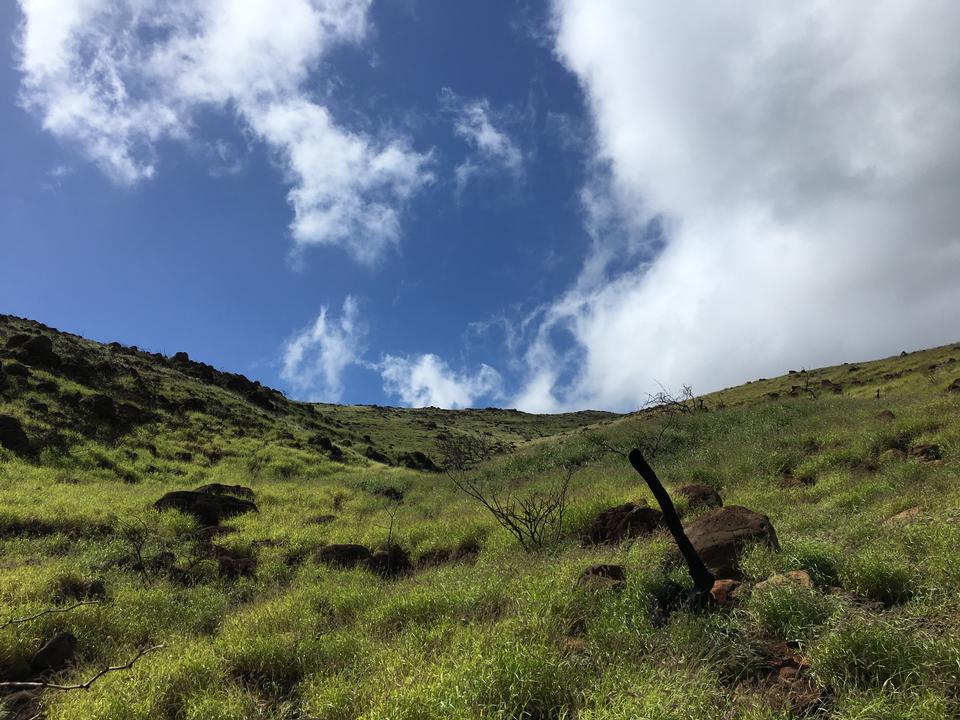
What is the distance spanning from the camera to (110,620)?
7426 mm

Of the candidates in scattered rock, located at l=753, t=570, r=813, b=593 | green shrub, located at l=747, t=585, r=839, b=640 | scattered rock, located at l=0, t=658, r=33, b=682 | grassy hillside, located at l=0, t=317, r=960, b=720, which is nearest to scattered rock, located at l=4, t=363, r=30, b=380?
grassy hillside, located at l=0, t=317, r=960, b=720

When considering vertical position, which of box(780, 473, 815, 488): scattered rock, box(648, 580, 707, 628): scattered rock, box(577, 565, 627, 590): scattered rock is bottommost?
box(648, 580, 707, 628): scattered rock

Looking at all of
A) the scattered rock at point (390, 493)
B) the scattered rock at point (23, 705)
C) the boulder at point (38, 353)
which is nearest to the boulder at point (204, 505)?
the scattered rock at point (390, 493)

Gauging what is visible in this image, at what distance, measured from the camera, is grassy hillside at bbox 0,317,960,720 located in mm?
4414

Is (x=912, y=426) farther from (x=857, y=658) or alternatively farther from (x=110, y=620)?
(x=110, y=620)

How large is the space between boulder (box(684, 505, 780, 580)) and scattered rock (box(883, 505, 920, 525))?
5.27ft

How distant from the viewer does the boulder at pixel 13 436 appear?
2014 centimetres

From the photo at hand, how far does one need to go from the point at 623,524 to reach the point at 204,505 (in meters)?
12.6

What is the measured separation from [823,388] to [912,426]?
42222mm

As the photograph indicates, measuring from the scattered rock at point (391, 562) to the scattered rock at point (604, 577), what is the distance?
4765 mm

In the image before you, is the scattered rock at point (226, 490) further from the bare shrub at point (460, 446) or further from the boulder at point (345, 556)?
the bare shrub at point (460, 446)

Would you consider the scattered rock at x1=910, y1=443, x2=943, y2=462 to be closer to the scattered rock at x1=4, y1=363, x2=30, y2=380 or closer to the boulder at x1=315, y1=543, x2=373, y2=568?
the boulder at x1=315, y1=543, x2=373, y2=568

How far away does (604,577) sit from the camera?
6754mm

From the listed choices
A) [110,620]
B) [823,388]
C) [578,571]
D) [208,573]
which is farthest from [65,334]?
[823,388]
